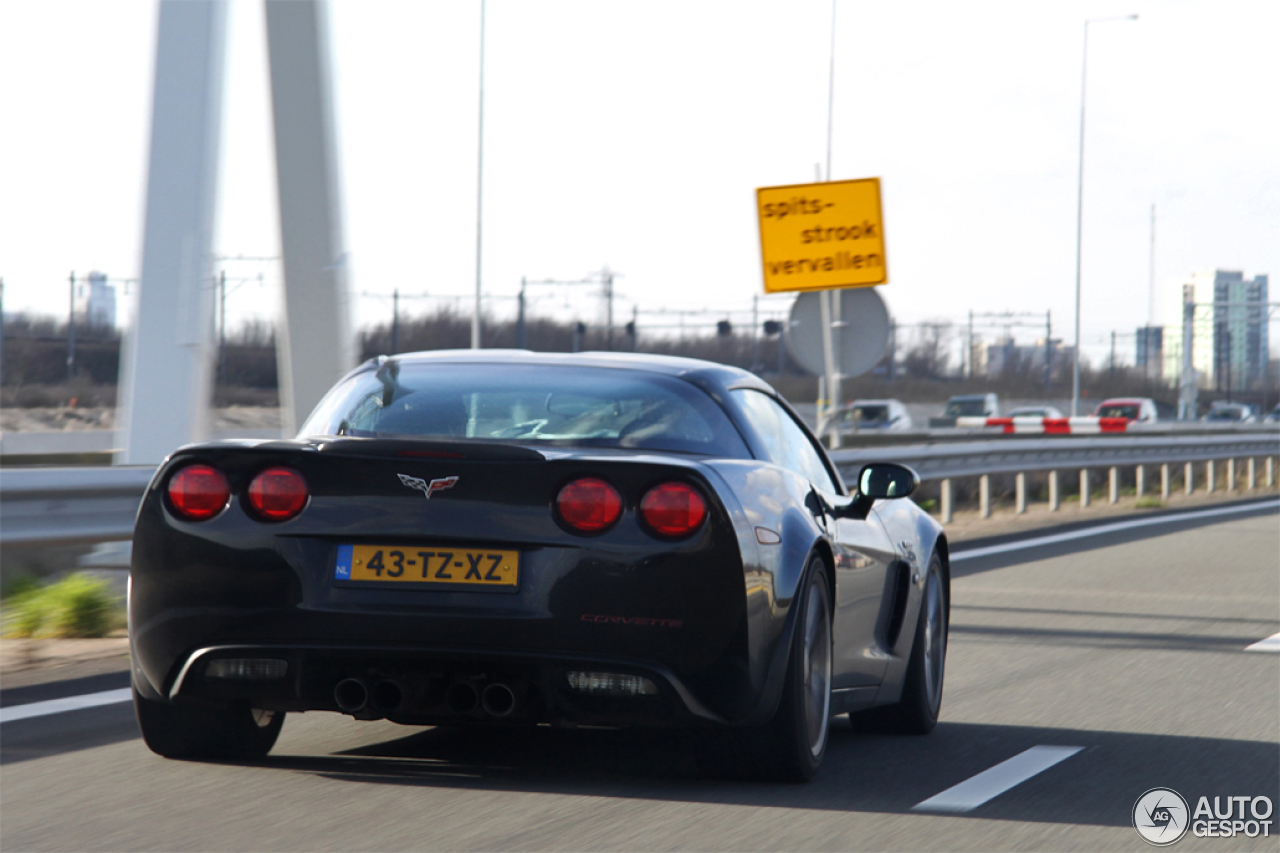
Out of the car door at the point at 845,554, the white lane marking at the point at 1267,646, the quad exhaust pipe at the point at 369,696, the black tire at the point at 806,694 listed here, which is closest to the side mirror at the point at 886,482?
the car door at the point at 845,554

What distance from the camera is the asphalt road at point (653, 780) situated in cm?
462

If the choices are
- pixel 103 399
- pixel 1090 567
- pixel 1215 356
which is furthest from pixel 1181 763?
pixel 1215 356

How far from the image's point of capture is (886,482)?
20.1 feet

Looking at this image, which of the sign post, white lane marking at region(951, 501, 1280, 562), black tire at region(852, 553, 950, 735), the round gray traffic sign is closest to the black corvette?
black tire at region(852, 553, 950, 735)

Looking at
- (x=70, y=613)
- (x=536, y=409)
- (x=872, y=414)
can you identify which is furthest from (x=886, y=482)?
(x=872, y=414)

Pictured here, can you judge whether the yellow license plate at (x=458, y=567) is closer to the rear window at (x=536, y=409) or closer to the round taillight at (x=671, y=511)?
the round taillight at (x=671, y=511)

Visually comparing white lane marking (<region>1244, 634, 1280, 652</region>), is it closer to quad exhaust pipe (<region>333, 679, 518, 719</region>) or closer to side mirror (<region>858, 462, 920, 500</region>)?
side mirror (<region>858, 462, 920, 500</region>)

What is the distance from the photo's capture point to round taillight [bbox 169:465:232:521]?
4.93m

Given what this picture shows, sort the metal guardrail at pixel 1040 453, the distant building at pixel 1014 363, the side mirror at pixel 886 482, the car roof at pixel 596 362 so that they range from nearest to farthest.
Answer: the car roof at pixel 596 362 → the side mirror at pixel 886 482 → the metal guardrail at pixel 1040 453 → the distant building at pixel 1014 363

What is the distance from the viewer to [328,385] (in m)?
11.1

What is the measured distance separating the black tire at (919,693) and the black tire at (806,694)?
104 cm

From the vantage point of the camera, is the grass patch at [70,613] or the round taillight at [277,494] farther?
the grass patch at [70,613]

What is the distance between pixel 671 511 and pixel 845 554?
3.98 ft

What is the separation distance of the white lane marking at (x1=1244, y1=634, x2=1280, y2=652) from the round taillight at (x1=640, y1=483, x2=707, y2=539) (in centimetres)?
568
